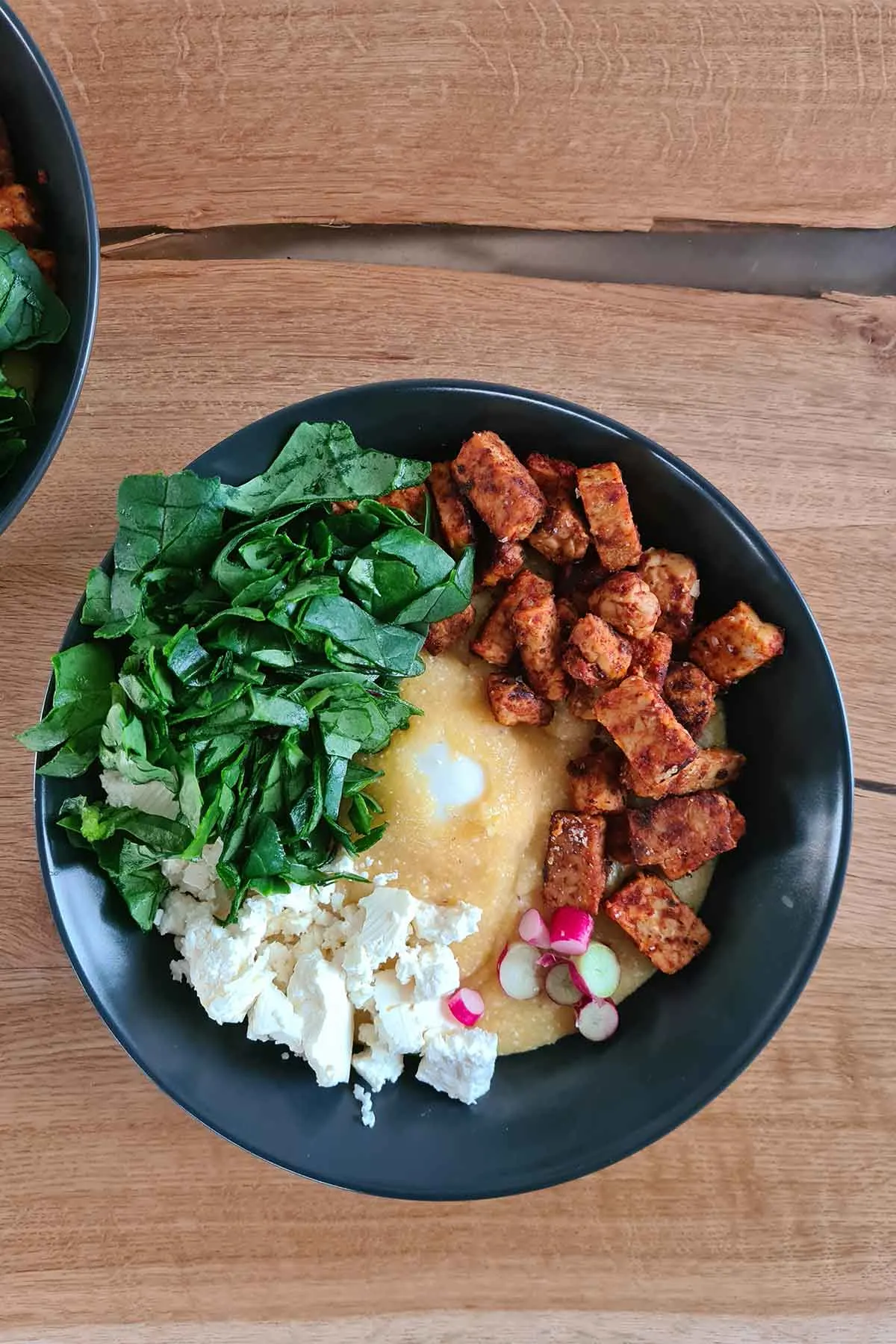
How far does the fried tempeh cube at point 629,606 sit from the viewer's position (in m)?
2.17

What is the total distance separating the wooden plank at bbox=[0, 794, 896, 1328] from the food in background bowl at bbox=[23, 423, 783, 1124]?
447 mm

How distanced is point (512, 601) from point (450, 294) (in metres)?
0.77

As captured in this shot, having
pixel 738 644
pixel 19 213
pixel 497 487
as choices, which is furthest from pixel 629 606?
pixel 19 213

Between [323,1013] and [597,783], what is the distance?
2.46ft

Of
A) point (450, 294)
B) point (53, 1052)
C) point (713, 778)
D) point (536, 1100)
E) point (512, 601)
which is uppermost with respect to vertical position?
point (450, 294)

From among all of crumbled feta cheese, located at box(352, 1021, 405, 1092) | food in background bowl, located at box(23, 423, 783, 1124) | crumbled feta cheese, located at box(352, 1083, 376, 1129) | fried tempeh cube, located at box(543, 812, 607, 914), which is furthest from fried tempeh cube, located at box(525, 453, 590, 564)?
crumbled feta cheese, located at box(352, 1083, 376, 1129)

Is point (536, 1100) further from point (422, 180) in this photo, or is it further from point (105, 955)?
point (422, 180)

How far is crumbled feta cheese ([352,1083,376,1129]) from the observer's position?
222cm

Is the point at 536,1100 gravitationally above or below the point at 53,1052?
above

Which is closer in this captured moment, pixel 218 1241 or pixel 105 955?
pixel 105 955

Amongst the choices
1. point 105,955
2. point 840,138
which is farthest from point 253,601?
point 840,138

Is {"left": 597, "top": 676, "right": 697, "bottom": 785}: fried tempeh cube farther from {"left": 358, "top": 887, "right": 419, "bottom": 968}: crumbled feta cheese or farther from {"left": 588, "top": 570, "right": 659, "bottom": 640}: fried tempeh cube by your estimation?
{"left": 358, "top": 887, "right": 419, "bottom": 968}: crumbled feta cheese

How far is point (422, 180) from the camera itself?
244cm

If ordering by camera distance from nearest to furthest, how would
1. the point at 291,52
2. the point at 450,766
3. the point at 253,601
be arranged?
the point at 253,601
the point at 450,766
the point at 291,52
